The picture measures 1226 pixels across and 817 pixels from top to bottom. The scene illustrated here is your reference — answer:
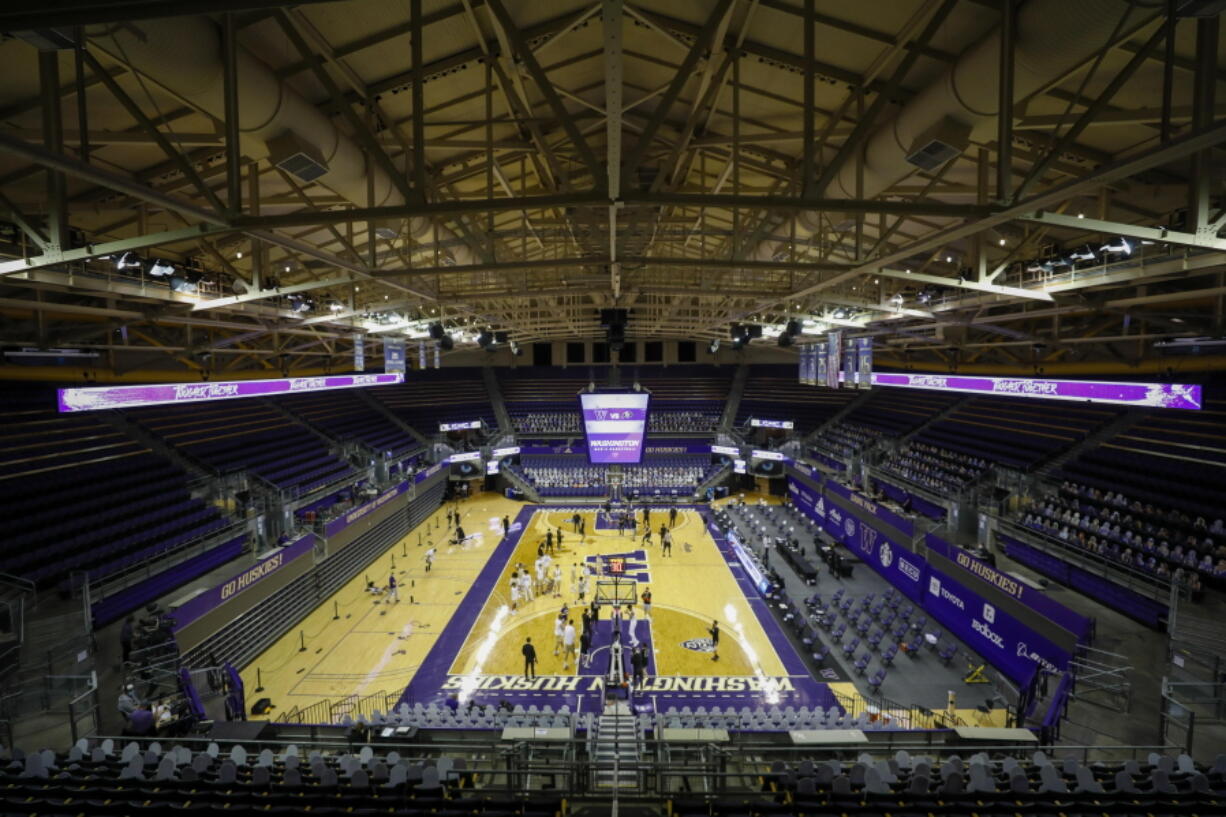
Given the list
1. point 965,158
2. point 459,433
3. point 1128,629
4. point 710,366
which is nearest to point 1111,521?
point 1128,629

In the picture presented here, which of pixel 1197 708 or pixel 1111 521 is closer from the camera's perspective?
pixel 1197 708

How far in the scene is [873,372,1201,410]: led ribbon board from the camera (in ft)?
37.8

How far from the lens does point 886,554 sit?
776 inches

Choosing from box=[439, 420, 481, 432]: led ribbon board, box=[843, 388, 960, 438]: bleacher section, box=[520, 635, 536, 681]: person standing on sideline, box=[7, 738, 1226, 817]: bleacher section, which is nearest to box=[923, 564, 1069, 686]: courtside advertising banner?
box=[7, 738, 1226, 817]: bleacher section

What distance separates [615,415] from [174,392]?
14.4 metres

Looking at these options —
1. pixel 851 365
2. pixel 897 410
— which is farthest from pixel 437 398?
pixel 897 410

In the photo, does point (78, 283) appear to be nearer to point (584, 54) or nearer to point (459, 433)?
point (584, 54)

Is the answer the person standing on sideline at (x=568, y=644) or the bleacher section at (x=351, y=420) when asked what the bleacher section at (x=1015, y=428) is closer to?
the person standing on sideline at (x=568, y=644)

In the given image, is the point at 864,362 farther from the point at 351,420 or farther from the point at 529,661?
the point at 351,420

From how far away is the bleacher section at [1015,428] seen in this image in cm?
1936

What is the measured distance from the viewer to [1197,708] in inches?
350

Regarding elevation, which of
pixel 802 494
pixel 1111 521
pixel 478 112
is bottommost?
pixel 802 494

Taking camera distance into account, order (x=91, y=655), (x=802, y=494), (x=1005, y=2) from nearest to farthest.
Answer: (x=1005, y=2)
(x=91, y=655)
(x=802, y=494)

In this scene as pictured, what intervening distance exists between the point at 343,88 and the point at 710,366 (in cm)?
3561
